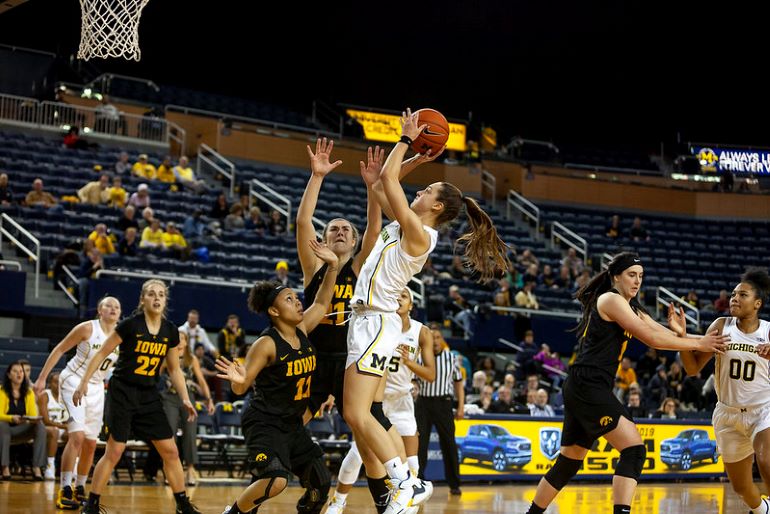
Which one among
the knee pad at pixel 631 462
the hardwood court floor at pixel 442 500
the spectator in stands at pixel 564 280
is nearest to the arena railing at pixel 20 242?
the hardwood court floor at pixel 442 500

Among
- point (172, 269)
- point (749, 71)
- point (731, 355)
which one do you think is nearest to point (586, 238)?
point (749, 71)

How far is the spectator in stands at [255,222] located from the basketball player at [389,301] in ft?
45.7

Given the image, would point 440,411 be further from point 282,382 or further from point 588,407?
point 282,382

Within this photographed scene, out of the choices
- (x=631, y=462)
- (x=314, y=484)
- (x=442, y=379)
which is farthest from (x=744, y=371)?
(x=442, y=379)

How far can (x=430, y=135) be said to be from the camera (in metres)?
6.30

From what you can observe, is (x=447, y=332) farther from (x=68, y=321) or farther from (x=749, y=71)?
(x=749, y=71)

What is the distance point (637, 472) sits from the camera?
6.60 metres

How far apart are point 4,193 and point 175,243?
121 inches

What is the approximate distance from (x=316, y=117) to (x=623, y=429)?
23610 mm

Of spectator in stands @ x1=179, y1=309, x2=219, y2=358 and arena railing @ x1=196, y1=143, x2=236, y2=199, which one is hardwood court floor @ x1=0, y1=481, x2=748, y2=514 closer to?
spectator in stands @ x1=179, y1=309, x2=219, y2=358

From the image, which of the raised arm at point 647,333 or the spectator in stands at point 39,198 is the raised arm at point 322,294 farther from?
the spectator in stands at point 39,198

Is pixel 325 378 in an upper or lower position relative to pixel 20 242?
lower

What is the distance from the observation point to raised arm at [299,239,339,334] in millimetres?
6457

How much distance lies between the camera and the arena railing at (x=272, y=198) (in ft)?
69.9
